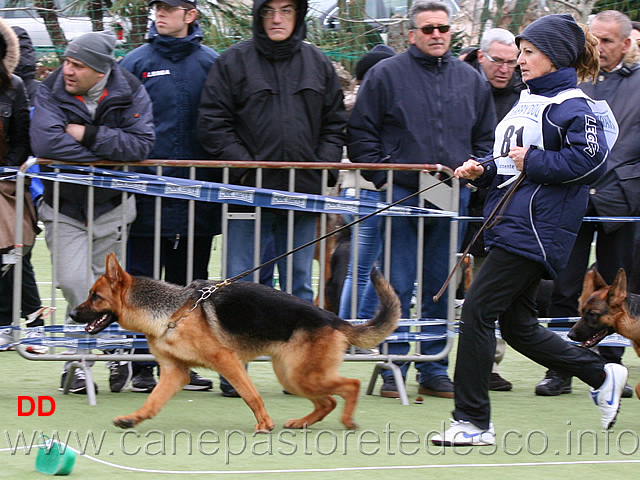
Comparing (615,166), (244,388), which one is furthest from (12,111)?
(615,166)

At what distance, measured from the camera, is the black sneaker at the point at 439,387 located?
21.2 feet

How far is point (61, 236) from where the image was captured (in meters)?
6.03

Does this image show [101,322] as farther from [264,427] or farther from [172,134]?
[172,134]

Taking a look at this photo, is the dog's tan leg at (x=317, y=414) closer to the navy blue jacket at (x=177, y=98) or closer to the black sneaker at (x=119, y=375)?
the black sneaker at (x=119, y=375)

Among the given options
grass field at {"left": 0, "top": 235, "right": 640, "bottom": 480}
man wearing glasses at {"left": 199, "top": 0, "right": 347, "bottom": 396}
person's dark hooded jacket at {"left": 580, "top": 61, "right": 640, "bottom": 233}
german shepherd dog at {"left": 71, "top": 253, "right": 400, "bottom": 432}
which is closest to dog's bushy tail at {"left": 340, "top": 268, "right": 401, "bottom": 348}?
german shepherd dog at {"left": 71, "top": 253, "right": 400, "bottom": 432}

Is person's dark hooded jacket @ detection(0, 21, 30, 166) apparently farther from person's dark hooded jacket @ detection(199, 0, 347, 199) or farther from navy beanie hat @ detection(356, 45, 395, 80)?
navy beanie hat @ detection(356, 45, 395, 80)

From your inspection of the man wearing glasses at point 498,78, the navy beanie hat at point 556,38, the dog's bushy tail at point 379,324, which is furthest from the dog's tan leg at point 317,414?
the navy beanie hat at point 556,38

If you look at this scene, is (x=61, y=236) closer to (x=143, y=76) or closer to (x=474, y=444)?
(x=143, y=76)

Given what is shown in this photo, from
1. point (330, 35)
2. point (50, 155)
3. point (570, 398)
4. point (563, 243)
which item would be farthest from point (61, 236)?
point (330, 35)

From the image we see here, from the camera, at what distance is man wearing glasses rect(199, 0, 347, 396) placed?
20.4 ft

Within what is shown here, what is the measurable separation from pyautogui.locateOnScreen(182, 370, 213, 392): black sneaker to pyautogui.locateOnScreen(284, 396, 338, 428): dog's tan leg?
47.4 inches

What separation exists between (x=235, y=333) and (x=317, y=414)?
619 millimetres

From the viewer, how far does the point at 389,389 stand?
21.2ft

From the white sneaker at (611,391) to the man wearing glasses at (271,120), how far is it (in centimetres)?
188
